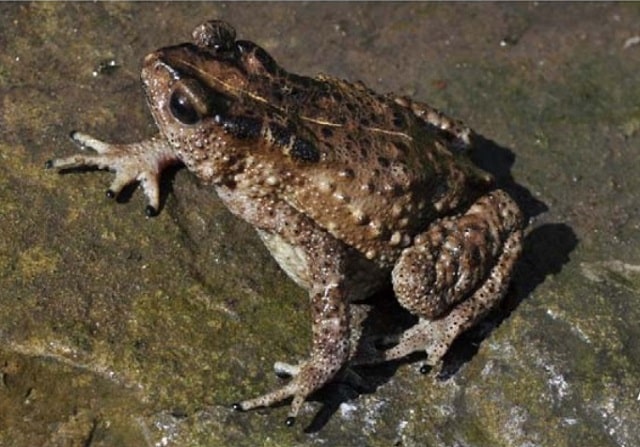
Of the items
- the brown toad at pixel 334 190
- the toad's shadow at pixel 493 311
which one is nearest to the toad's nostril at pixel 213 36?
the brown toad at pixel 334 190

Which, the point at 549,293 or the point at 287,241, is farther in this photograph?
the point at 549,293

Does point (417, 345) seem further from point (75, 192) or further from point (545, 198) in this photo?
point (75, 192)

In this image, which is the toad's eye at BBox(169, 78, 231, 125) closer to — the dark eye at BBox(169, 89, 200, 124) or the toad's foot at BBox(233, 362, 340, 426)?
the dark eye at BBox(169, 89, 200, 124)

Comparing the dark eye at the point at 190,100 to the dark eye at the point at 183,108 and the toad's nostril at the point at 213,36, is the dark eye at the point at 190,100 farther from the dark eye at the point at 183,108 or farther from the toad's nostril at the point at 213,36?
the toad's nostril at the point at 213,36

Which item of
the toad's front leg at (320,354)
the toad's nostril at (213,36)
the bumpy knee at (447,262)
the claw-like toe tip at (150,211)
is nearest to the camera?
the toad's front leg at (320,354)

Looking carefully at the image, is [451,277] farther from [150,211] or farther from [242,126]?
[150,211]

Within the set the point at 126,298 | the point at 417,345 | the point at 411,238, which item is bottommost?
the point at 126,298

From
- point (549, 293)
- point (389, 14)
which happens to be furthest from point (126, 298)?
point (389, 14)
